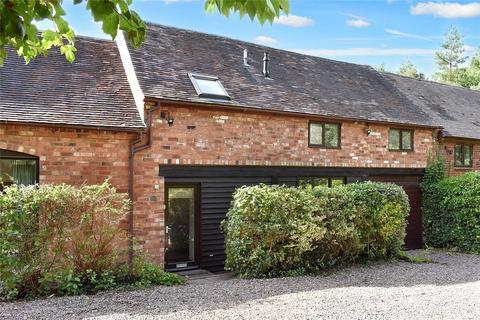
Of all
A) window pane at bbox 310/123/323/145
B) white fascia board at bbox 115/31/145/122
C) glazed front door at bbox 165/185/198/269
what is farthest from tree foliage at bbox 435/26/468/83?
glazed front door at bbox 165/185/198/269

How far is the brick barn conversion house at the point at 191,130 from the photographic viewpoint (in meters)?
9.66

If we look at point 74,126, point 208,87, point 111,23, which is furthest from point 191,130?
point 111,23

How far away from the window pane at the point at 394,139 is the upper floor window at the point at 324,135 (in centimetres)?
225

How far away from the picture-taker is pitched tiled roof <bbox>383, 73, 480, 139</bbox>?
54.9 feet

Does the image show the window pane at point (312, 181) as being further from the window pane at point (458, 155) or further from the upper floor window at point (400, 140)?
the window pane at point (458, 155)

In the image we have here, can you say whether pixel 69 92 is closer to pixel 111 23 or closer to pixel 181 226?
pixel 181 226

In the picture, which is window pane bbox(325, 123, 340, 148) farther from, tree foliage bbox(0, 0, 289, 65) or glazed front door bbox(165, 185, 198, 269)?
tree foliage bbox(0, 0, 289, 65)

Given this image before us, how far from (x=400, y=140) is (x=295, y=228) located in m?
7.58

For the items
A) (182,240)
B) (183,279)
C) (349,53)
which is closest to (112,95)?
(182,240)

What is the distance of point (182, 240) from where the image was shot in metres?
11.2

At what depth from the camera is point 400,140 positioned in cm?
1491

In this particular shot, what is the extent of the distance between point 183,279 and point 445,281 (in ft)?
16.7

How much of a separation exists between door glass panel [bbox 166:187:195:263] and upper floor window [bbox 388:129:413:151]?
23.5 feet

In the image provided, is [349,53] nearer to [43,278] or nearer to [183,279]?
[183,279]
